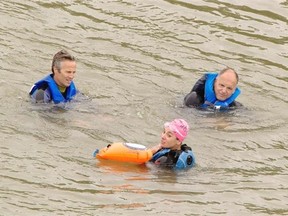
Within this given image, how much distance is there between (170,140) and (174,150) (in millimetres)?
139

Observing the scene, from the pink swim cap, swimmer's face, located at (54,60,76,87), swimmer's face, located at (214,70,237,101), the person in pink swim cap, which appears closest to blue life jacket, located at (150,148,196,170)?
the person in pink swim cap

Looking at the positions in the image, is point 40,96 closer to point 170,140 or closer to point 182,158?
point 170,140

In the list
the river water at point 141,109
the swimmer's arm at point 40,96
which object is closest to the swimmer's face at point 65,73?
the swimmer's arm at point 40,96

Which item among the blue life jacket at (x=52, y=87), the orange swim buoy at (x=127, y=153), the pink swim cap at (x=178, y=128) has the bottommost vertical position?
the orange swim buoy at (x=127, y=153)

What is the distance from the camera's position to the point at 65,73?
43.5ft

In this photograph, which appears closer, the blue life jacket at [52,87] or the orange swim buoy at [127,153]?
the orange swim buoy at [127,153]

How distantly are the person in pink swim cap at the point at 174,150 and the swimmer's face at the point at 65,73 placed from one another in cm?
235

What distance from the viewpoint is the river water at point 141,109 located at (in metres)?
10.3

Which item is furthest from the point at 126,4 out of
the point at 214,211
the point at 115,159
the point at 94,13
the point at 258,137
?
the point at 214,211

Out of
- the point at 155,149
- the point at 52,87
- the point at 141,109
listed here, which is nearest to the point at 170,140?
the point at 155,149

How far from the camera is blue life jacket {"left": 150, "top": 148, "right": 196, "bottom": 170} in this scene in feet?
37.1

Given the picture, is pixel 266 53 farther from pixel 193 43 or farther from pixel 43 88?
pixel 43 88

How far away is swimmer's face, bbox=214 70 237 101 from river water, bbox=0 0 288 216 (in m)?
0.31

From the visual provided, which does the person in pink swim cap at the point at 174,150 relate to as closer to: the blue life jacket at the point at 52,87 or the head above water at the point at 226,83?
the blue life jacket at the point at 52,87
